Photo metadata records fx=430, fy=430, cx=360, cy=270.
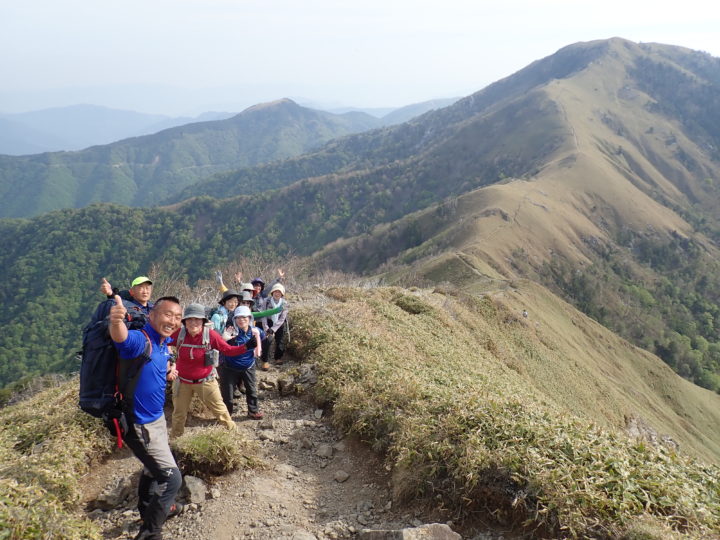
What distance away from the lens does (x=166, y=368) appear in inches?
209

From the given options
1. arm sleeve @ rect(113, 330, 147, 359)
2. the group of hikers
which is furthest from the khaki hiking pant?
arm sleeve @ rect(113, 330, 147, 359)

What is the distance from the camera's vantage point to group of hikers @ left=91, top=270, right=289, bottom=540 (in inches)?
191

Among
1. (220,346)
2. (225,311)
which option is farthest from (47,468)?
(225,311)

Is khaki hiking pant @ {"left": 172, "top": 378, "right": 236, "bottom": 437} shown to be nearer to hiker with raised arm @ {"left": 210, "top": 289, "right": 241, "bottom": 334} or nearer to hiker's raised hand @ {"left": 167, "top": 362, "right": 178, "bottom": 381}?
hiker's raised hand @ {"left": 167, "top": 362, "right": 178, "bottom": 381}

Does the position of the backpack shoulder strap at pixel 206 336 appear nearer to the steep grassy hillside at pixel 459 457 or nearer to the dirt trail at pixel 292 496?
the dirt trail at pixel 292 496

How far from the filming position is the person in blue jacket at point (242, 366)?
26.3 ft

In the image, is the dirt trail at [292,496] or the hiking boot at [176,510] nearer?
the dirt trail at [292,496]

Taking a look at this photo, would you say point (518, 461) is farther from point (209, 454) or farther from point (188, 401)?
point (188, 401)

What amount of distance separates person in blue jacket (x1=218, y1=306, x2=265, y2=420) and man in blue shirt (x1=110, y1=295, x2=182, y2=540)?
2684mm

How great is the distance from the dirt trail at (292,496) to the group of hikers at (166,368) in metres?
0.55

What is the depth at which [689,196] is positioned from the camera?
139875 mm

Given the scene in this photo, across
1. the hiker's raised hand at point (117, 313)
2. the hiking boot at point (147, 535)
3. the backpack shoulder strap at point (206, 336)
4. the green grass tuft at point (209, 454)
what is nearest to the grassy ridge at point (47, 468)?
the hiking boot at point (147, 535)

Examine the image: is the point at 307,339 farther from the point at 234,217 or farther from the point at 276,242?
the point at 234,217

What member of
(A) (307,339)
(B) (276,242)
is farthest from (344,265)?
(A) (307,339)
